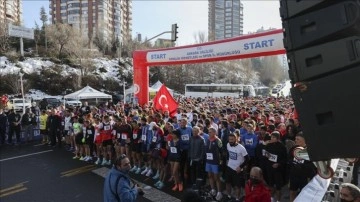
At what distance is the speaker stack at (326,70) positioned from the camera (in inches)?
72.6

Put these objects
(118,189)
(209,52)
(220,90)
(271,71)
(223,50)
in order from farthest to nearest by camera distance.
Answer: (271,71)
(220,90)
(209,52)
(223,50)
(118,189)

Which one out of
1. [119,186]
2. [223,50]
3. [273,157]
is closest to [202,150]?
[273,157]

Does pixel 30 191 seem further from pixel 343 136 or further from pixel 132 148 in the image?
pixel 343 136

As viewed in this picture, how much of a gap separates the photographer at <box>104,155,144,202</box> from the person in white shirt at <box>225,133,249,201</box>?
3494 millimetres

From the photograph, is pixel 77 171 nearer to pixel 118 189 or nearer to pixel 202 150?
pixel 202 150

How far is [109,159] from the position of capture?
1293cm

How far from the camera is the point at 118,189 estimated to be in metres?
5.08

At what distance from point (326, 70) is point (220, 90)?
50.7 meters

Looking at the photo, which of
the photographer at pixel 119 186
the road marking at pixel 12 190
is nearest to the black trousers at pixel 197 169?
the photographer at pixel 119 186

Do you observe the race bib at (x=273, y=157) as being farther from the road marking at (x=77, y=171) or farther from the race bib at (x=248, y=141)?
the road marking at (x=77, y=171)

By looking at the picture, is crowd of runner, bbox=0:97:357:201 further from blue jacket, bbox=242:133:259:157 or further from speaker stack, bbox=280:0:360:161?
speaker stack, bbox=280:0:360:161

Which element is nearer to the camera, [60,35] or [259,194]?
[259,194]

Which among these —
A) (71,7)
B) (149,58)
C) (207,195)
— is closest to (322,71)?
(207,195)

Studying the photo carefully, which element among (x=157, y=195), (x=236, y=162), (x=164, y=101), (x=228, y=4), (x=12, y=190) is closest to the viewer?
(x=236, y=162)
